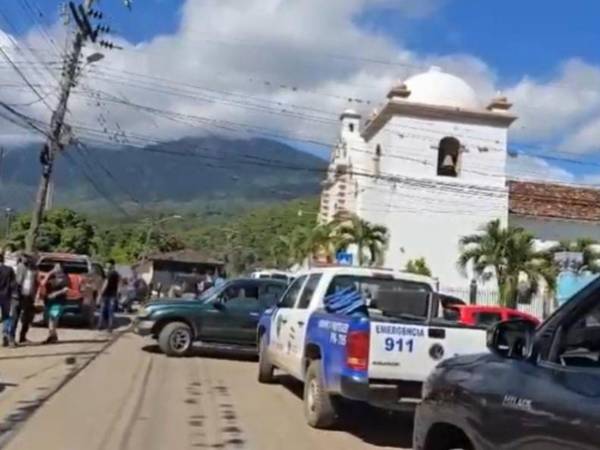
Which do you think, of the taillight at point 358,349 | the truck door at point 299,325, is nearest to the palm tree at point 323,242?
the truck door at point 299,325

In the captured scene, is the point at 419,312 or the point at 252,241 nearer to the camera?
the point at 419,312

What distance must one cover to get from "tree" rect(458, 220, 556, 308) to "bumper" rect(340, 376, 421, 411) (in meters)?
26.2

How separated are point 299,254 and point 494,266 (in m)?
25.2

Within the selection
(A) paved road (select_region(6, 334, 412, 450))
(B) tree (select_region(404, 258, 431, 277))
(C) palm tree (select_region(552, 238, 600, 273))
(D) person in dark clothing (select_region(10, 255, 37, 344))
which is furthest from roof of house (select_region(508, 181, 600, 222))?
(A) paved road (select_region(6, 334, 412, 450))

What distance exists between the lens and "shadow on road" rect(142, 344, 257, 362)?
732 inches

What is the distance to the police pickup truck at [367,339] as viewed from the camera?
9461mm

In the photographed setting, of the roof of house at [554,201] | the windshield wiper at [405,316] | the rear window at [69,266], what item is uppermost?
the roof of house at [554,201]

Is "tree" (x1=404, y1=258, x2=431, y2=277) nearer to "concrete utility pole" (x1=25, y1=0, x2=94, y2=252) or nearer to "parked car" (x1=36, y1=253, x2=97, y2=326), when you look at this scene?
"concrete utility pole" (x1=25, y1=0, x2=94, y2=252)

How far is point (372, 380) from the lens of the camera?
9461 mm

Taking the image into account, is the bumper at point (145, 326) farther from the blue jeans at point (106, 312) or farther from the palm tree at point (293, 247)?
the palm tree at point (293, 247)

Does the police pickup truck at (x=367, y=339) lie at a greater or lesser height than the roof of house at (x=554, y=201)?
lesser

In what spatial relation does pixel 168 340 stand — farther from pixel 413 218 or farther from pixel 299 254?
pixel 299 254

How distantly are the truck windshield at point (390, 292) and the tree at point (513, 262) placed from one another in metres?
24.3

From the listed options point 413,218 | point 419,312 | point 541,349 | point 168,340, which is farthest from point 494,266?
point 541,349
